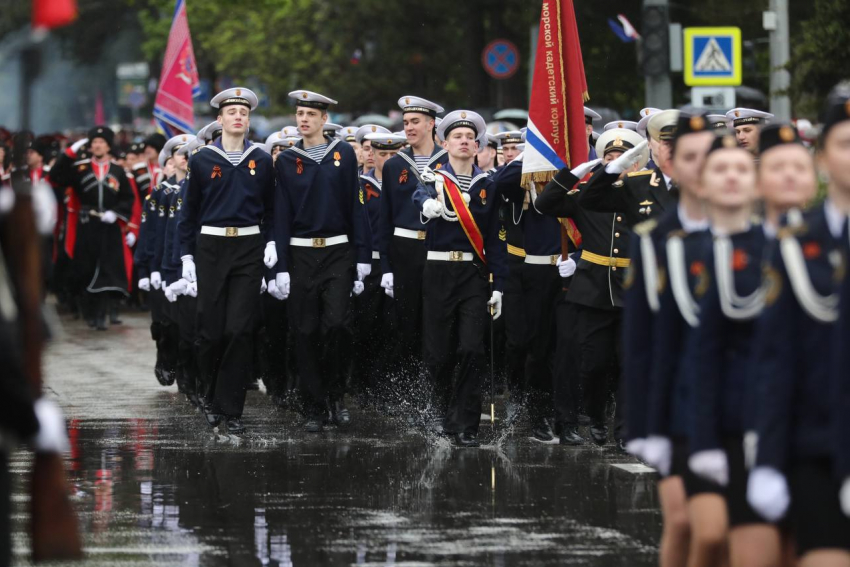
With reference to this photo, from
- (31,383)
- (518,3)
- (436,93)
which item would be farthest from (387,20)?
(31,383)

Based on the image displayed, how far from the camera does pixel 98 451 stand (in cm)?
1223

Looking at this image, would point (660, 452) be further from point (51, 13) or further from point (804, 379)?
point (51, 13)

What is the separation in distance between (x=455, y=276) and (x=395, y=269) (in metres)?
1.31

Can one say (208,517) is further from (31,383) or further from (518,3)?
(518,3)

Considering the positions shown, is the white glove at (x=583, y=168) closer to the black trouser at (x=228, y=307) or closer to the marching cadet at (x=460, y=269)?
the marching cadet at (x=460, y=269)

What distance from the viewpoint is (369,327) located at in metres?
15.4

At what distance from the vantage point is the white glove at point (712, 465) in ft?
19.9

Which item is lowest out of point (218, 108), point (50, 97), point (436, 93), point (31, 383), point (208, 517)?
point (208, 517)

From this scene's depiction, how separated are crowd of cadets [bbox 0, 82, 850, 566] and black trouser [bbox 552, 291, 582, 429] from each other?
19 millimetres

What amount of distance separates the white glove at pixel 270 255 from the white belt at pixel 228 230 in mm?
175

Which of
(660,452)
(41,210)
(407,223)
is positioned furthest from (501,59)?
(41,210)

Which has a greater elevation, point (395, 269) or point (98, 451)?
point (395, 269)

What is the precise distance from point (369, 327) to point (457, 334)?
263cm

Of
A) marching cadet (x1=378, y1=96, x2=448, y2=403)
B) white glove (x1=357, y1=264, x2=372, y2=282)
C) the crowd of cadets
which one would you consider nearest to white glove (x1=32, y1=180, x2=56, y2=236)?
the crowd of cadets
